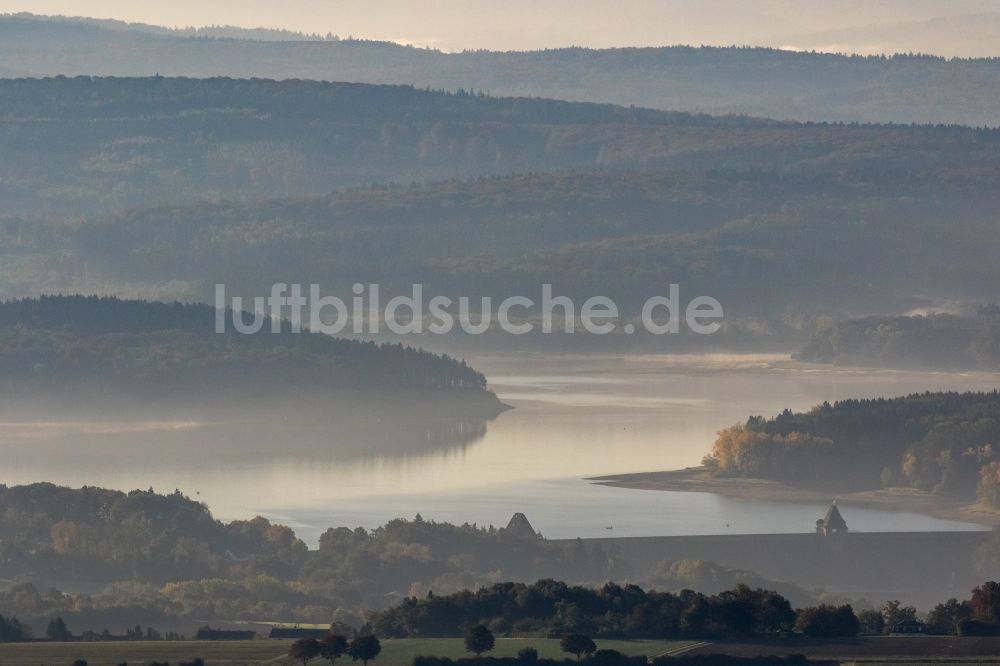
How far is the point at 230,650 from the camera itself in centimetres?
6175

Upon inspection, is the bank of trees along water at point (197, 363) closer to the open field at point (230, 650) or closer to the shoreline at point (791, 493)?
the shoreline at point (791, 493)

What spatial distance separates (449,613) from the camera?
65.8m

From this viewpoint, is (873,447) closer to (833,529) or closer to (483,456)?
(483,456)

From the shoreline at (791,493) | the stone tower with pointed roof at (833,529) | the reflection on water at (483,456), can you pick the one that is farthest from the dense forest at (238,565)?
the shoreline at (791,493)

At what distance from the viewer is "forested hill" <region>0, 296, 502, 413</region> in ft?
591

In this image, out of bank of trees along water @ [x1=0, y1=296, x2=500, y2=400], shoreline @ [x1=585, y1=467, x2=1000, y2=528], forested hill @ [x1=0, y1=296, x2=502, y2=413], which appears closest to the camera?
shoreline @ [x1=585, y1=467, x2=1000, y2=528]

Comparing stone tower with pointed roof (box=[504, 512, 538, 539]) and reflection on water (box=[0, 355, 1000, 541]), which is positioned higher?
reflection on water (box=[0, 355, 1000, 541])

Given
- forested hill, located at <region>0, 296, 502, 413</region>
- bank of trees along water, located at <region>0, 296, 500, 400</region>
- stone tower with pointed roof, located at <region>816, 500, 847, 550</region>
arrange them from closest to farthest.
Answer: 1. stone tower with pointed roof, located at <region>816, 500, 847, 550</region>
2. forested hill, located at <region>0, 296, 502, 413</region>
3. bank of trees along water, located at <region>0, 296, 500, 400</region>

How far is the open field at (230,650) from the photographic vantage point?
59.5 meters

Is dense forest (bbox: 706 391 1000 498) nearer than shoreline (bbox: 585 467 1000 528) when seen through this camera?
No

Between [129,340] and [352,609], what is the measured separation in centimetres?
10823

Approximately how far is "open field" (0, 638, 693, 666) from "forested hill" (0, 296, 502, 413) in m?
113

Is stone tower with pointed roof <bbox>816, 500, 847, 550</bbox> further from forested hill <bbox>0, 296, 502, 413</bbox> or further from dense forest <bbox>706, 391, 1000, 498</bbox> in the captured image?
forested hill <bbox>0, 296, 502, 413</bbox>

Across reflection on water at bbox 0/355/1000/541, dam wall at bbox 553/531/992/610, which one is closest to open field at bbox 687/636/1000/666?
dam wall at bbox 553/531/992/610
